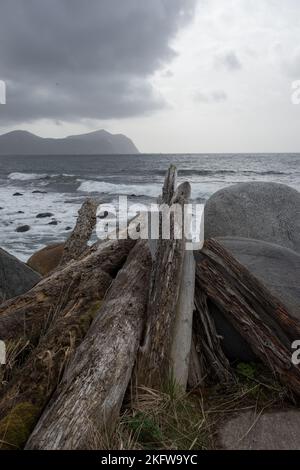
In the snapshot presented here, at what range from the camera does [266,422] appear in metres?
2.96

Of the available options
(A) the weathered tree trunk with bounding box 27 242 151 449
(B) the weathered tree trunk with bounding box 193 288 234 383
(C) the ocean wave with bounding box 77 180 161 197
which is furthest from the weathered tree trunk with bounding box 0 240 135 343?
(C) the ocean wave with bounding box 77 180 161 197

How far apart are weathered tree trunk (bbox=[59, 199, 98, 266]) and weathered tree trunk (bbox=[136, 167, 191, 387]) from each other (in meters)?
2.48

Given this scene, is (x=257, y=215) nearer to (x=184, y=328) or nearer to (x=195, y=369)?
(x=184, y=328)

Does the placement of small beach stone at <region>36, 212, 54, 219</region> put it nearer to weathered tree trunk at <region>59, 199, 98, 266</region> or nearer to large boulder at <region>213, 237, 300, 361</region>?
weathered tree trunk at <region>59, 199, 98, 266</region>

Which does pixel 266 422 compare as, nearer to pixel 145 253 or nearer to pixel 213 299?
pixel 213 299

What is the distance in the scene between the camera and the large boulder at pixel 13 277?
614cm

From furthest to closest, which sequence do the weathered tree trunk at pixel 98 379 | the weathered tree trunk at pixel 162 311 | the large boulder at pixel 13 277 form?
the large boulder at pixel 13 277
the weathered tree trunk at pixel 162 311
the weathered tree trunk at pixel 98 379

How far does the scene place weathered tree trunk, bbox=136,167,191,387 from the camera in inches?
122

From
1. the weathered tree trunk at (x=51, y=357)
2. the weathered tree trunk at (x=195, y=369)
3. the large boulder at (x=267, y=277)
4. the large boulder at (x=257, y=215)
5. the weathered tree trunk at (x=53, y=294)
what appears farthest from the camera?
the large boulder at (x=257, y=215)

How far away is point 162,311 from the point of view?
131 inches

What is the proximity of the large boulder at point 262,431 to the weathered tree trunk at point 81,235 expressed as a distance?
342cm

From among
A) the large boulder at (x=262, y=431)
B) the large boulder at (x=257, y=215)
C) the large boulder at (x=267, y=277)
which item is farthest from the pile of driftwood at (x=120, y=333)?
the large boulder at (x=257, y=215)

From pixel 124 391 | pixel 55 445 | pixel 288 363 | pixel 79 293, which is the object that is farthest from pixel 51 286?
pixel 288 363

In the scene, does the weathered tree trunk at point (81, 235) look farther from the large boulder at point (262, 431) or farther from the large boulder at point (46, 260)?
the large boulder at point (262, 431)
